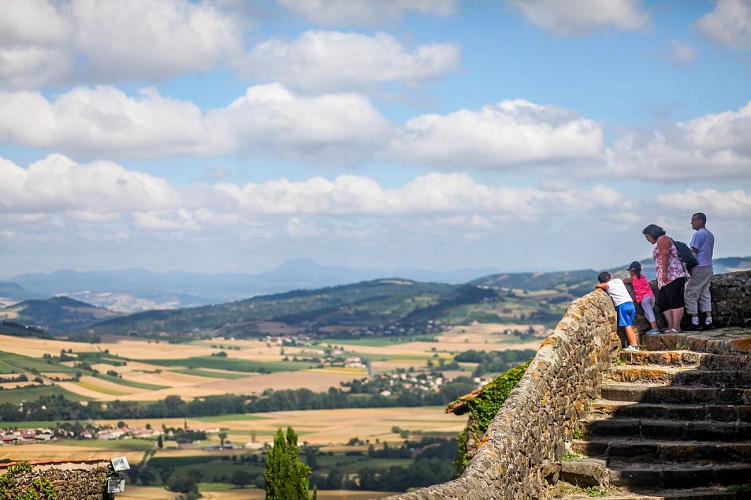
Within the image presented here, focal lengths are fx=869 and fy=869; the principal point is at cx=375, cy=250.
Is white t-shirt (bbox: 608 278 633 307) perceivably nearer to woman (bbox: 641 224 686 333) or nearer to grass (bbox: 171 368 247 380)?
woman (bbox: 641 224 686 333)

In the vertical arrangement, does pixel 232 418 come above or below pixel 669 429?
below

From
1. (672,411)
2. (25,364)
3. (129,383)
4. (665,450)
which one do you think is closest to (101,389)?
(129,383)

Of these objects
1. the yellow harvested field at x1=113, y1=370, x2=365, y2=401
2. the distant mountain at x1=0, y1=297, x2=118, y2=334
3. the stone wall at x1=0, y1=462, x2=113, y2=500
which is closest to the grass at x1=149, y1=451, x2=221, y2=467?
the yellow harvested field at x1=113, y1=370, x2=365, y2=401

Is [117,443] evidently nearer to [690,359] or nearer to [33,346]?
[33,346]

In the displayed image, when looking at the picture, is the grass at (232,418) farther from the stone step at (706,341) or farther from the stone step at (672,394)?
the stone step at (672,394)

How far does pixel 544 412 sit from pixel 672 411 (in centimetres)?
210

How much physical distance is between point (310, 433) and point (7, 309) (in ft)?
263

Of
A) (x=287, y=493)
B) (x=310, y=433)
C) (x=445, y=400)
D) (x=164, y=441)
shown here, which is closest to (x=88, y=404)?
(x=164, y=441)

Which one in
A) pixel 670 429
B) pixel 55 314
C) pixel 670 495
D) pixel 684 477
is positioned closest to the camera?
pixel 670 495

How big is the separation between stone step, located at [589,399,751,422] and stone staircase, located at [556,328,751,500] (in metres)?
0.01

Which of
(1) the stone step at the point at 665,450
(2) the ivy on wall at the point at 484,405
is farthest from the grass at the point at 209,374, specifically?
(1) the stone step at the point at 665,450

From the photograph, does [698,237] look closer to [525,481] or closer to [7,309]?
[525,481]

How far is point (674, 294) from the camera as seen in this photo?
576 inches

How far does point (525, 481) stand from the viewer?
31.2ft
